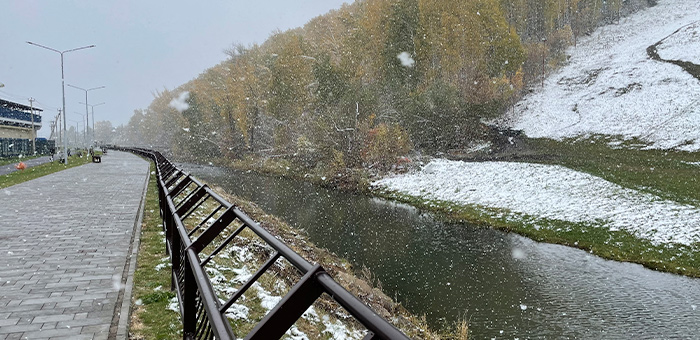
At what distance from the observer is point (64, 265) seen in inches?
245

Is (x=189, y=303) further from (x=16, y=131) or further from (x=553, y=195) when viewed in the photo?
(x=16, y=131)

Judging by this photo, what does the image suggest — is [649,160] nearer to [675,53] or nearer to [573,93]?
[573,93]

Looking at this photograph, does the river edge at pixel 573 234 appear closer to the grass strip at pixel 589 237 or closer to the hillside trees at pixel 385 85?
the grass strip at pixel 589 237

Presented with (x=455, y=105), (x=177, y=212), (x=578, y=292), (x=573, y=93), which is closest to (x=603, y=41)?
(x=573, y=93)

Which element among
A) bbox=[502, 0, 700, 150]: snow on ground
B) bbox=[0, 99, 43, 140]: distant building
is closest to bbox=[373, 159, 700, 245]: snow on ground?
bbox=[502, 0, 700, 150]: snow on ground

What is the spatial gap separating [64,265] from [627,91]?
149 ft

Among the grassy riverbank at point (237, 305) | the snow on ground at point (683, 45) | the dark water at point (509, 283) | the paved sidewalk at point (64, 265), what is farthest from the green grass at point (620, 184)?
the snow on ground at point (683, 45)

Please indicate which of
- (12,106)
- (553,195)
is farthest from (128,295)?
(12,106)

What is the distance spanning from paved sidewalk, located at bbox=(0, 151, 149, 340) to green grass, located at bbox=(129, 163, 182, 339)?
0.54 ft

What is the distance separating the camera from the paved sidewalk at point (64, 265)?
4.31 m

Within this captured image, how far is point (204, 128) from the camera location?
5462 centimetres

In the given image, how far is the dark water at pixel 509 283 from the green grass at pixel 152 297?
5253mm

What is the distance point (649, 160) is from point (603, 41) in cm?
4134

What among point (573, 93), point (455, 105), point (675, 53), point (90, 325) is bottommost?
point (90, 325)
